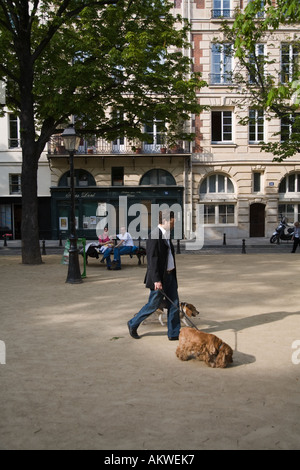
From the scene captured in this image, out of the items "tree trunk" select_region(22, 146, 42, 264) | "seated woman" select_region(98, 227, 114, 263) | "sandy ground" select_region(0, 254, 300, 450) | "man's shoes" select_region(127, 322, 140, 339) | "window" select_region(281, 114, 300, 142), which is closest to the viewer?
"sandy ground" select_region(0, 254, 300, 450)

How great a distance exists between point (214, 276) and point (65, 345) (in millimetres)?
6581

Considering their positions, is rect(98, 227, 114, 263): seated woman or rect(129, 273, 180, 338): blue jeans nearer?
rect(129, 273, 180, 338): blue jeans

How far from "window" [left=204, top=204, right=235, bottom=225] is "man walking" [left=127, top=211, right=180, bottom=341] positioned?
21.0 m

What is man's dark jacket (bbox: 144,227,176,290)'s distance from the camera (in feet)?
18.5

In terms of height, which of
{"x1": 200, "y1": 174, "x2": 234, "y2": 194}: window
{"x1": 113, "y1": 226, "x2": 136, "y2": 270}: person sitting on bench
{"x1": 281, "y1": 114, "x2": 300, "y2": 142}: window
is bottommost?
{"x1": 113, "y1": 226, "x2": 136, "y2": 270}: person sitting on bench

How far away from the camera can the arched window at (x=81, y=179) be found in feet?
86.7

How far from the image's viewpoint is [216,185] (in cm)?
2664

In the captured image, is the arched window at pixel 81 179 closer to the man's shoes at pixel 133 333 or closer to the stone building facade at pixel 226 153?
the stone building facade at pixel 226 153

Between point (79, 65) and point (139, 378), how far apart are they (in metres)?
11.1

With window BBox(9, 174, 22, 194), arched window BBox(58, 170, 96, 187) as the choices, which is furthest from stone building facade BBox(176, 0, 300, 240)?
window BBox(9, 174, 22, 194)

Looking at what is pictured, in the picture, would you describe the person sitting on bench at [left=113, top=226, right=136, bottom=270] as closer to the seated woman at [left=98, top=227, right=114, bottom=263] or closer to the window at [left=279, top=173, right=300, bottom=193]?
the seated woman at [left=98, top=227, right=114, bottom=263]

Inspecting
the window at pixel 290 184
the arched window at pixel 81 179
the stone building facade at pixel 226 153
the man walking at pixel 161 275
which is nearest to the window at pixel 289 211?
the stone building facade at pixel 226 153

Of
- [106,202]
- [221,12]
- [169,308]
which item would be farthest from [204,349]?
[221,12]

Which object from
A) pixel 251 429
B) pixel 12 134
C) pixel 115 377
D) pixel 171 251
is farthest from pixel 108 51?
pixel 12 134
